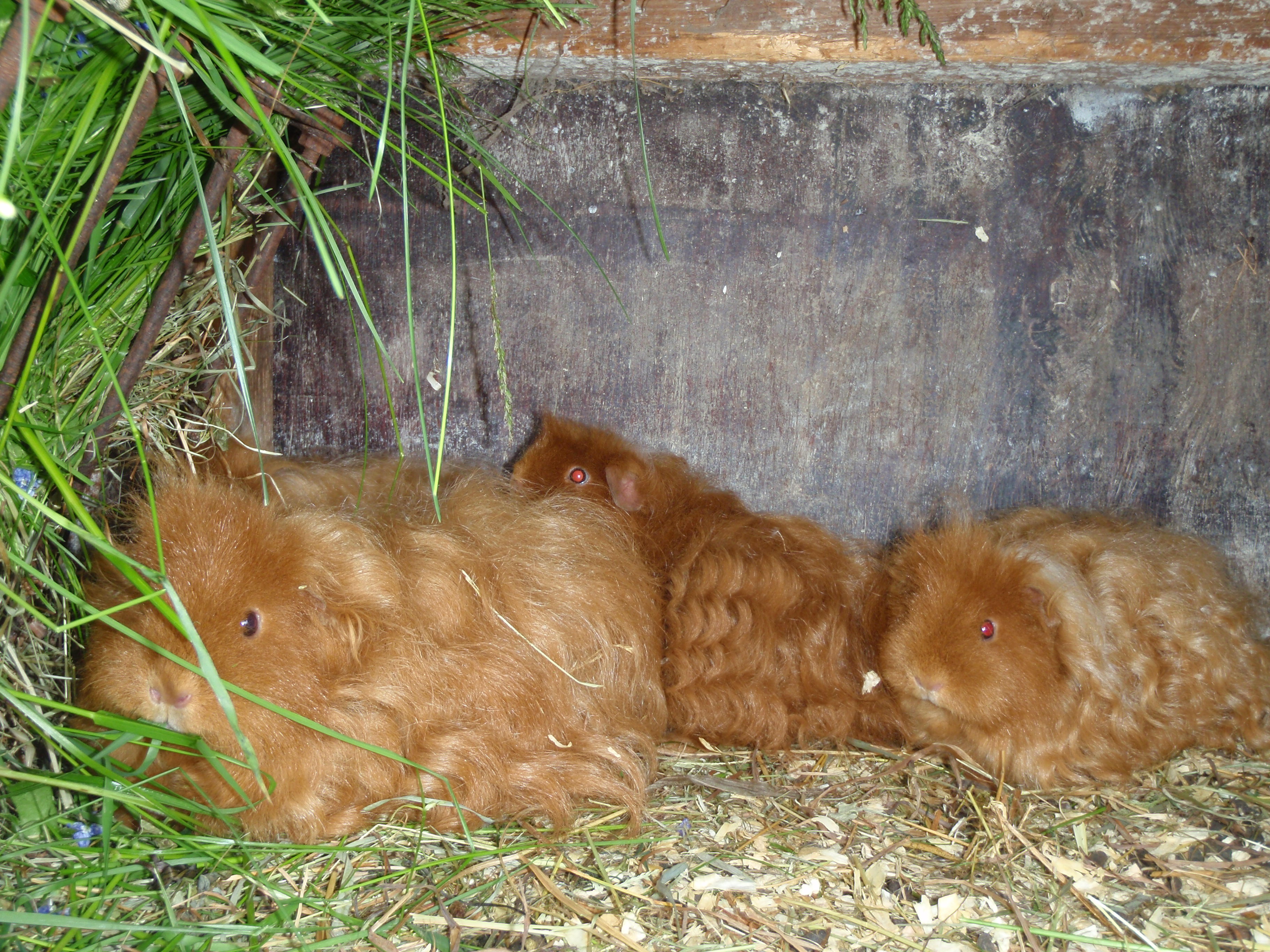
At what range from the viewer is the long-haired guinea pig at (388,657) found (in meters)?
1.49

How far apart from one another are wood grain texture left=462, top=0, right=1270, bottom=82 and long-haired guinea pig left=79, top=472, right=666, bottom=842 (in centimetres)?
106

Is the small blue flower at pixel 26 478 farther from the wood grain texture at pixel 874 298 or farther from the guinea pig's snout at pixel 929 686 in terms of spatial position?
the guinea pig's snout at pixel 929 686

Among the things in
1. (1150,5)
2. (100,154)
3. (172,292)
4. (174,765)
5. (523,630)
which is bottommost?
(174,765)

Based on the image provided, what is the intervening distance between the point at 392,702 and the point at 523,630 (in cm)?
29

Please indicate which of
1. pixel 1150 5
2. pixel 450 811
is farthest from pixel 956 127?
pixel 450 811

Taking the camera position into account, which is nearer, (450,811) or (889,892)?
(889,892)

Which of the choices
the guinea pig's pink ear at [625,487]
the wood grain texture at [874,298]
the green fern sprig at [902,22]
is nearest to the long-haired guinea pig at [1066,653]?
the wood grain texture at [874,298]

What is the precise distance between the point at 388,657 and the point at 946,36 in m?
1.78

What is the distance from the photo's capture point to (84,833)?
1.62 metres

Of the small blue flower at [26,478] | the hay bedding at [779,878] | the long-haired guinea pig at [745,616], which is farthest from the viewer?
the long-haired guinea pig at [745,616]

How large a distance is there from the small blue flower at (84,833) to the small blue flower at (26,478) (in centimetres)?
63

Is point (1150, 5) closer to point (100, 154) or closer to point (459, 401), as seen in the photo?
point (459, 401)

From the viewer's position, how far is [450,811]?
1.70 meters

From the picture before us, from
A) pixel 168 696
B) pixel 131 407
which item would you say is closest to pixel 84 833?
pixel 168 696
